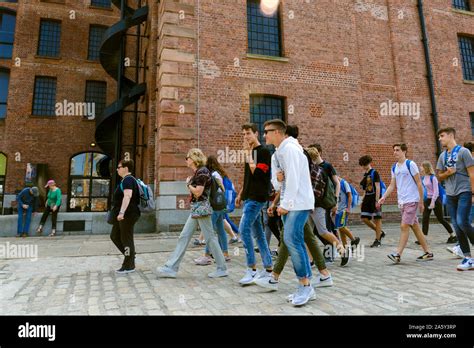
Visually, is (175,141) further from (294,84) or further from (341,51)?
(341,51)

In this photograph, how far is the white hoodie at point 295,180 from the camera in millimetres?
3402

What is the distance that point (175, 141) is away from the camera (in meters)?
10.7

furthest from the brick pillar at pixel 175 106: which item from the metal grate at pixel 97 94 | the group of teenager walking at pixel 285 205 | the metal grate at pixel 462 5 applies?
the metal grate at pixel 462 5

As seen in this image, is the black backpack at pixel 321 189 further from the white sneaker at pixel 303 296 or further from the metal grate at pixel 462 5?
the metal grate at pixel 462 5

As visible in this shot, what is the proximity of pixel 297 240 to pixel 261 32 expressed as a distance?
11.5 m

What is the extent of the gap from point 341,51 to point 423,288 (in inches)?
461

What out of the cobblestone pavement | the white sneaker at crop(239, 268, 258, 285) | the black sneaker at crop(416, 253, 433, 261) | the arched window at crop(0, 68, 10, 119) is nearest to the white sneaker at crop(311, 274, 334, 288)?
the cobblestone pavement

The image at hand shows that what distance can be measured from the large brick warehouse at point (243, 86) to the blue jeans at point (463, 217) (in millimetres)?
7059

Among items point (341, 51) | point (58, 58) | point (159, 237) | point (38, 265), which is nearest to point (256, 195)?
point (38, 265)

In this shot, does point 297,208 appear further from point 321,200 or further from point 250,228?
point 321,200

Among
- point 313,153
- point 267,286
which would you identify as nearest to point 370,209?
point 313,153

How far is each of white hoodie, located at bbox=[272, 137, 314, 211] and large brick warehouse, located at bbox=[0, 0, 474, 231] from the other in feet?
24.5

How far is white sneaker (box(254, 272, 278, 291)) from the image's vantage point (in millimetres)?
3957

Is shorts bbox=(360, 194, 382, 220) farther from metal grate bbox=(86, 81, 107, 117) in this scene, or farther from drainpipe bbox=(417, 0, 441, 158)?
metal grate bbox=(86, 81, 107, 117)
